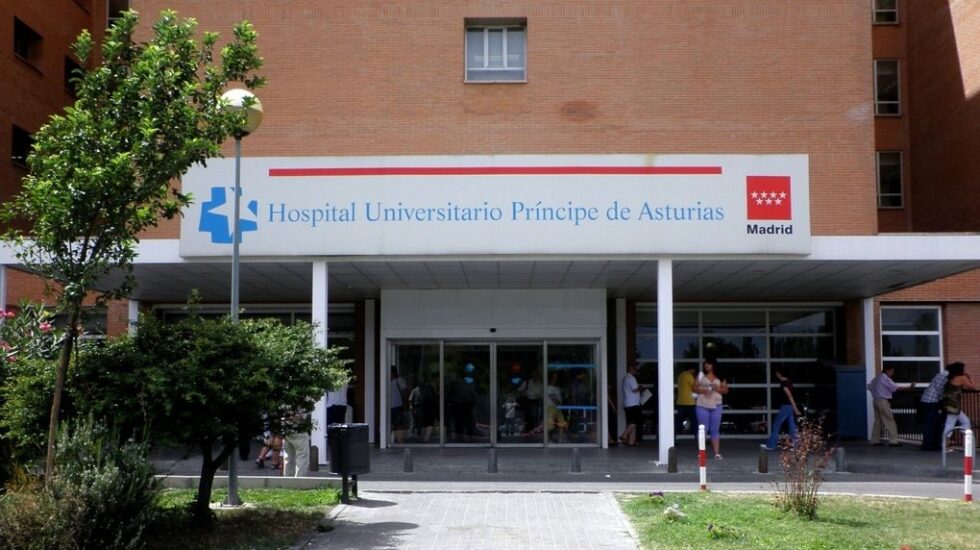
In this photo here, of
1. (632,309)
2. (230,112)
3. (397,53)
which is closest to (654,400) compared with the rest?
(632,309)

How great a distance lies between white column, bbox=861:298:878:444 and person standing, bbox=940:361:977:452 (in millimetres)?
3410

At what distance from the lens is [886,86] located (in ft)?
116

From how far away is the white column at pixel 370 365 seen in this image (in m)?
24.2

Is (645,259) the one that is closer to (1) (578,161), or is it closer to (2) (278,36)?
(1) (578,161)

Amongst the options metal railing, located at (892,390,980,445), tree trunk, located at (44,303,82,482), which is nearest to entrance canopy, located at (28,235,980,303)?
metal railing, located at (892,390,980,445)

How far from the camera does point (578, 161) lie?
18047 mm

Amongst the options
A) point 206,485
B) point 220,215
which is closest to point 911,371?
point 220,215

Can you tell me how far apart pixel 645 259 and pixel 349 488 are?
695cm

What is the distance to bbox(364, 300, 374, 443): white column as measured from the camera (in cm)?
2417

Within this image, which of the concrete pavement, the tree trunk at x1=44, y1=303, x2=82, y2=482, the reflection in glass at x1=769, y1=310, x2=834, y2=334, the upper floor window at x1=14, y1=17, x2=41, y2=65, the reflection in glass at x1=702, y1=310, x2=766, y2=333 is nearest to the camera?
the tree trunk at x1=44, y1=303, x2=82, y2=482

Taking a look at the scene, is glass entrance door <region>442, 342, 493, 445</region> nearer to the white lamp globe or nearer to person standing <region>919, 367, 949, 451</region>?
person standing <region>919, 367, 949, 451</region>

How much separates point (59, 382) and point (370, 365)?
48.1 ft

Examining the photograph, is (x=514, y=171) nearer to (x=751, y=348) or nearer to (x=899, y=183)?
(x=751, y=348)

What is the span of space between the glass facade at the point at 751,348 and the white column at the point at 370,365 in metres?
6.49
